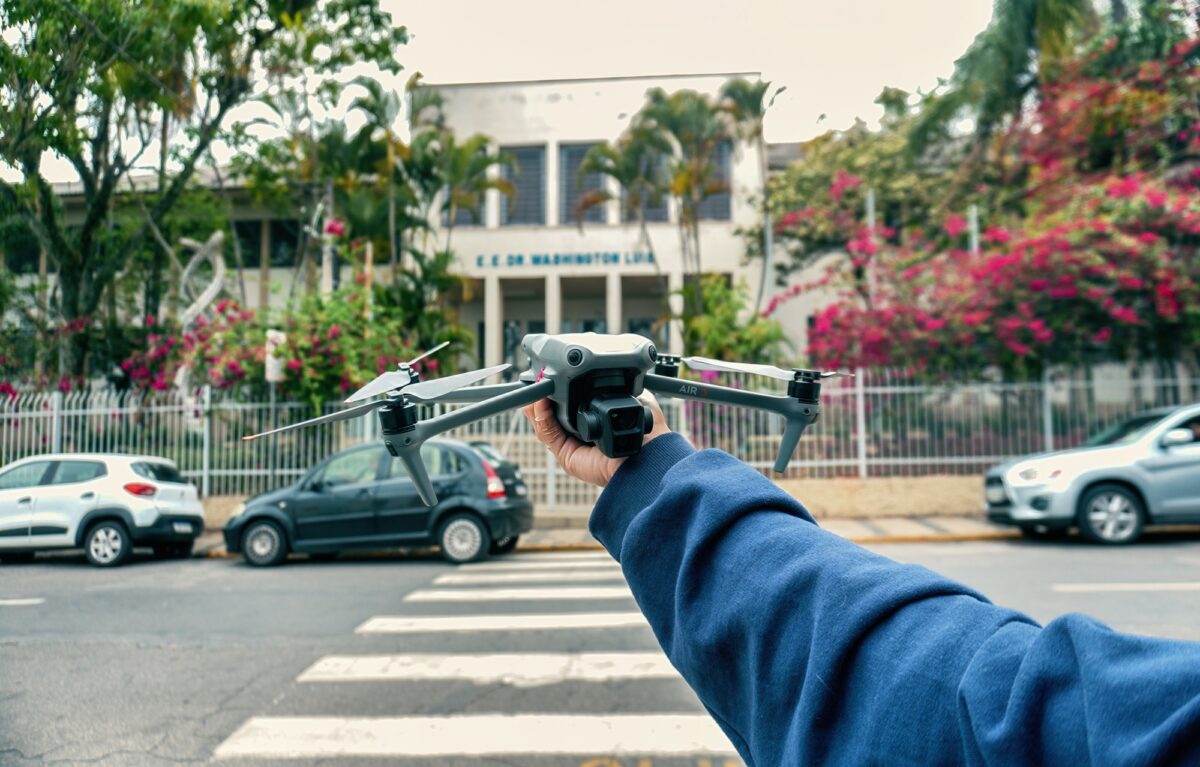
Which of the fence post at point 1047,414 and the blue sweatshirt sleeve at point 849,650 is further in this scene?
the fence post at point 1047,414

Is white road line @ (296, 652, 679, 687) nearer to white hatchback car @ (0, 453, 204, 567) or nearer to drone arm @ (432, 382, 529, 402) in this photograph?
white hatchback car @ (0, 453, 204, 567)

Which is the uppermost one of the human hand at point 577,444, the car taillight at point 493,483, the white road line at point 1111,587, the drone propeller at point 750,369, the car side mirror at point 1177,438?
the drone propeller at point 750,369

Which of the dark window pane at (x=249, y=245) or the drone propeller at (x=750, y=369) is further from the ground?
the dark window pane at (x=249, y=245)

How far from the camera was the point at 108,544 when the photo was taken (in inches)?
73.5

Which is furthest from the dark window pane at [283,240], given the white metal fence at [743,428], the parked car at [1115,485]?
the parked car at [1115,485]

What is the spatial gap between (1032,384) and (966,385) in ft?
4.34

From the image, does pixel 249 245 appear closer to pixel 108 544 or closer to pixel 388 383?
pixel 108 544

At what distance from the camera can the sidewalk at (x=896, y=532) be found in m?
10.7

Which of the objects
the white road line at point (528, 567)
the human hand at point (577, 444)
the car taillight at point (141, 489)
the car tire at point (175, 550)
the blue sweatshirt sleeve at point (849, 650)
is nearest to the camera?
the blue sweatshirt sleeve at point (849, 650)

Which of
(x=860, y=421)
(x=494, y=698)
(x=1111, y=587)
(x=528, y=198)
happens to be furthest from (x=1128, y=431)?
(x=528, y=198)

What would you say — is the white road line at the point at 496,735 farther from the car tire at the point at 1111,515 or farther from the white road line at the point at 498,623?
the car tire at the point at 1111,515

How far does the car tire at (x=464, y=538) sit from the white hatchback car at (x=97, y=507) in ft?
22.4

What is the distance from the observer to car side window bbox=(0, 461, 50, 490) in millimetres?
1380

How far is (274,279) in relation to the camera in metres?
3.12
